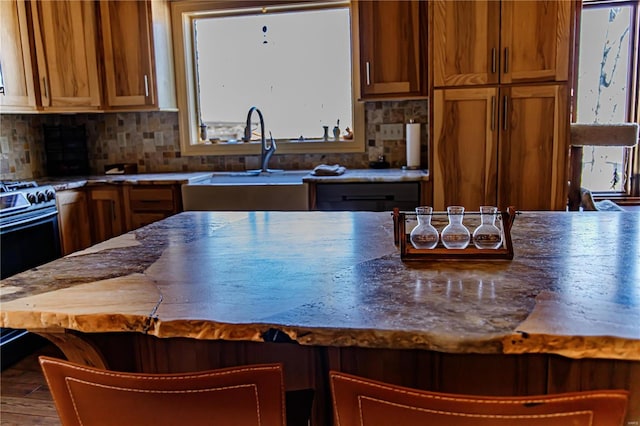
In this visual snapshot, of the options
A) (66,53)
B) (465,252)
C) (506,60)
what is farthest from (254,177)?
(465,252)

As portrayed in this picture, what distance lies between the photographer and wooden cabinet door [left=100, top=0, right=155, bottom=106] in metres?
3.43

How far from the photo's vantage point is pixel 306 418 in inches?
39.9

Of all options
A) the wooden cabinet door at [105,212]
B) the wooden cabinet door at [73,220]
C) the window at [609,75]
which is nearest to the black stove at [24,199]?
the wooden cabinet door at [73,220]

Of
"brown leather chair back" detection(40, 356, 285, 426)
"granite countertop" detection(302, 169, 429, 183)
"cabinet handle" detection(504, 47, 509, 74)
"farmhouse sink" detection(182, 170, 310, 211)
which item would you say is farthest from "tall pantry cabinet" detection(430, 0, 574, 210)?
"brown leather chair back" detection(40, 356, 285, 426)

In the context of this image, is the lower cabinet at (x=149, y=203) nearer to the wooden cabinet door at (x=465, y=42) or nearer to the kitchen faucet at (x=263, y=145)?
the kitchen faucet at (x=263, y=145)

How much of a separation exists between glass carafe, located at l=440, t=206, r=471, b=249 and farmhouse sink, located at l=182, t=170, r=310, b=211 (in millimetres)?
1847

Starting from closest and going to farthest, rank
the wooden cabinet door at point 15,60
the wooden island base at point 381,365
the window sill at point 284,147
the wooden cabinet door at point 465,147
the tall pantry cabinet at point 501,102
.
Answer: the wooden island base at point 381,365 → the tall pantry cabinet at point 501,102 → the wooden cabinet door at point 465,147 → the wooden cabinet door at point 15,60 → the window sill at point 284,147

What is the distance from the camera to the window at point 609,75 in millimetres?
3189

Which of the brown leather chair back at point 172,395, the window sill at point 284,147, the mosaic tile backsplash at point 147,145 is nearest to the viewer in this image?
the brown leather chair back at point 172,395

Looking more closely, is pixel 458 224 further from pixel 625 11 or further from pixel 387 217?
pixel 625 11

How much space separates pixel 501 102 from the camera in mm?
2867

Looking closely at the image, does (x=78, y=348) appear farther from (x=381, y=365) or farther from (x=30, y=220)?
(x=30, y=220)

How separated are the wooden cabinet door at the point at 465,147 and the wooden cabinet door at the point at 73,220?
7.45 ft

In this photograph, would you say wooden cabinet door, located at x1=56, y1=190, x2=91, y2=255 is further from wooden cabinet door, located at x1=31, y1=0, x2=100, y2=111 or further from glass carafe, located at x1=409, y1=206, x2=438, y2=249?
glass carafe, located at x1=409, y1=206, x2=438, y2=249
